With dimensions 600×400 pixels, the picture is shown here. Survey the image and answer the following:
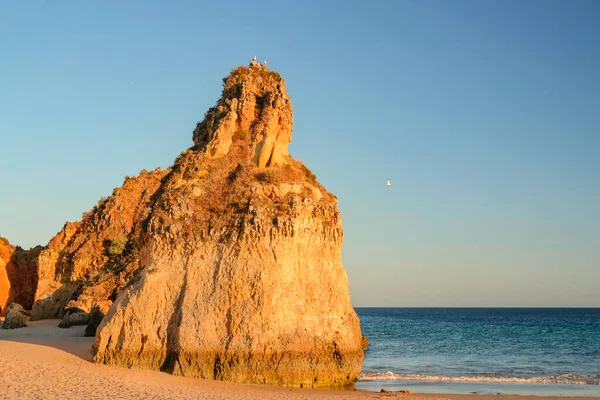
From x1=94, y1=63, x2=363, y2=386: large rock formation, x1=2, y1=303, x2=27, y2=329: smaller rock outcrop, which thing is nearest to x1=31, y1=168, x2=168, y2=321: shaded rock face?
x1=2, y1=303, x2=27, y2=329: smaller rock outcrop

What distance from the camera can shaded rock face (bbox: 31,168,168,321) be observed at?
3816 cm

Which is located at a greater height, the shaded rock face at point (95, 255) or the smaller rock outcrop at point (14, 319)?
the shaded rock face at point (95, 255)

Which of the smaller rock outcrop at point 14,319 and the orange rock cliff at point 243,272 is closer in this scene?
the orange rock cliff at point 243,272

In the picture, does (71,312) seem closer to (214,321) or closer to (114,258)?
(114,258)

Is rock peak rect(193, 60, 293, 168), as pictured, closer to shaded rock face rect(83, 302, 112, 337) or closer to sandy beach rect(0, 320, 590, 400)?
sandy beach rect(0, 320, 590, 400)

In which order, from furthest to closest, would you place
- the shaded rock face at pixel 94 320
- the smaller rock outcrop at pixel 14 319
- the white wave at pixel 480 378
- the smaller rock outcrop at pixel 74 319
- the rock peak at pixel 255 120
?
the smaller rock outcrop at pixel 74 319 → the smaller rock outcrop at pixel 14 319 → the shaded rock face at pixel 94 320 → the white wave at pixel 480 378 → the rock peak at pixel 255 120

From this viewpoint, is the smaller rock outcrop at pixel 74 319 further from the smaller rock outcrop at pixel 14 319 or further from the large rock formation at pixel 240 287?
the large rock formation at pixel 240 287

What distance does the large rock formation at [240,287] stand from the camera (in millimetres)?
18812

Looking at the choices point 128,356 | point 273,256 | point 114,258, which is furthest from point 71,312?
point 273,256

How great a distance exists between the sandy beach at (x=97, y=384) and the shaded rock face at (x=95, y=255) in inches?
639

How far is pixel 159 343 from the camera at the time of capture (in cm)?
1930

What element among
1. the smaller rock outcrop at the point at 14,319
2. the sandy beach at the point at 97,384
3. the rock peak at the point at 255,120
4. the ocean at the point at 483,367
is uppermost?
the rock peak at the point at 255,120

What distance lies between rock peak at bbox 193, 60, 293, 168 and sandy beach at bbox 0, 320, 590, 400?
8.68 meters

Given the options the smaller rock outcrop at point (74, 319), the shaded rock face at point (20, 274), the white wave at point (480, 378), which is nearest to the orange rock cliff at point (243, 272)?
the white wave at point (480, 378)
